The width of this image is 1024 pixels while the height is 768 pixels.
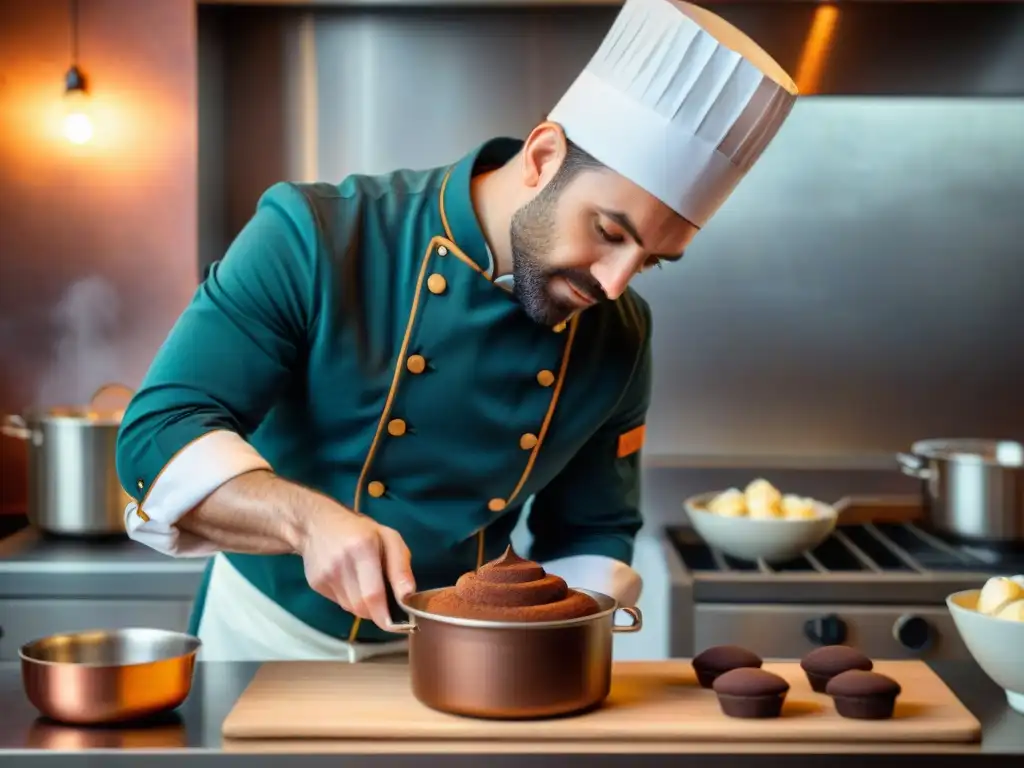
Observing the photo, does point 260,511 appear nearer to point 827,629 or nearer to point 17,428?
point 827,629

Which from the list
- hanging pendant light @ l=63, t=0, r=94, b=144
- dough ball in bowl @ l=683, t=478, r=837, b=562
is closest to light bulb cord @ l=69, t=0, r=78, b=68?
hanging pendant light @ l=63, t=0, r=94, b=144

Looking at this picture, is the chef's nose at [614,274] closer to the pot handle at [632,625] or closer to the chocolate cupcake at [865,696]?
the pot handle at [632,625]

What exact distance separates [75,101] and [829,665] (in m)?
2.18

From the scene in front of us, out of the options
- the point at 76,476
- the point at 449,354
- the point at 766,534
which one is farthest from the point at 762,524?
the point at 76,476

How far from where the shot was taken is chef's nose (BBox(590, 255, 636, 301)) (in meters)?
1.61

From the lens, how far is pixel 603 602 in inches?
53.4

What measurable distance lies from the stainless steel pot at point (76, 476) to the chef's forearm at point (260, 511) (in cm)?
128

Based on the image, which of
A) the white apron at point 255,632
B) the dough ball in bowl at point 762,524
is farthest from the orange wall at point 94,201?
the dough ball in bowl at point 762,524

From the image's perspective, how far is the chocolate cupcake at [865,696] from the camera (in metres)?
1.32

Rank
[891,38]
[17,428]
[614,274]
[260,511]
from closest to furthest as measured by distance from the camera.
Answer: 1. [260,511]
2. [614,274]
3. [17,428]
4. [891,38]

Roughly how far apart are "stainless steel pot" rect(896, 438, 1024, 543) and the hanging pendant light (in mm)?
1969

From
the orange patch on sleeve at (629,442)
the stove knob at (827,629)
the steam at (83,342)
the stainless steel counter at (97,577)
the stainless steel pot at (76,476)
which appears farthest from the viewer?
the steam at (83,342)

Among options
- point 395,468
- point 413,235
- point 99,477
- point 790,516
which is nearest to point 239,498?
point 395,468

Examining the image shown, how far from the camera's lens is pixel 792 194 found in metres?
3.22
